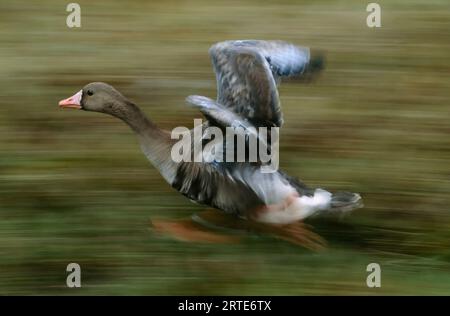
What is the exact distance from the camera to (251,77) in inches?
158

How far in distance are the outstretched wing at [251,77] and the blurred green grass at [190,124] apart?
454mm

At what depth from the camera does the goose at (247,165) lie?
13.0ft

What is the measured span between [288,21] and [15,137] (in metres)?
1.29

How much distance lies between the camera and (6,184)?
4414 millimetres

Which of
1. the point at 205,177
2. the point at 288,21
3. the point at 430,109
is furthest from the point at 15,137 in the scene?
the point at 430,109

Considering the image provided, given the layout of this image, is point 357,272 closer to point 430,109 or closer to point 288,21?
point 430,109

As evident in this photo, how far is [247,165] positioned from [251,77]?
312 mm

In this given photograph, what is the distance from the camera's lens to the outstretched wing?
13.1 feet

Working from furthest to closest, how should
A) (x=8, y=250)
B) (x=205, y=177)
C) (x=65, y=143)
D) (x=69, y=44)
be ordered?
(x=69, y=44), (x=65, y=143), (x=8, y=250), (x=205, y=177)
